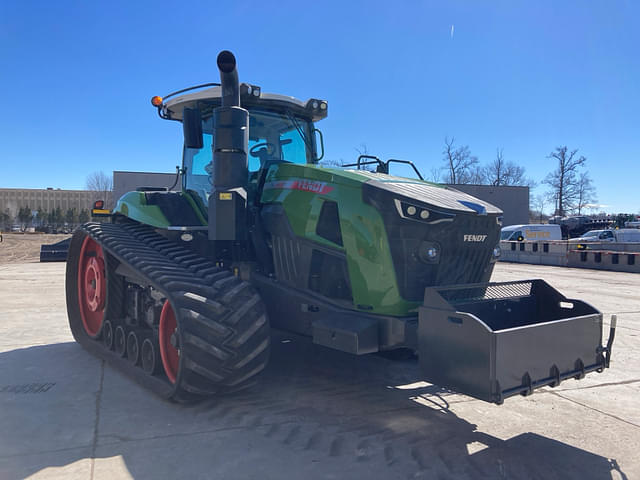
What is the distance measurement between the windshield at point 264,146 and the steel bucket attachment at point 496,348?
2334 millimetres

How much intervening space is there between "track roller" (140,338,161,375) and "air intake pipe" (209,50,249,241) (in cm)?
116

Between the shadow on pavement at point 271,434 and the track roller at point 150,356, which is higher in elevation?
the track roller at point 150,356

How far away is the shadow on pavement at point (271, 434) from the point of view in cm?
319

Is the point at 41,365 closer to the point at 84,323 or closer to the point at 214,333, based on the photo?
the point at 84,323

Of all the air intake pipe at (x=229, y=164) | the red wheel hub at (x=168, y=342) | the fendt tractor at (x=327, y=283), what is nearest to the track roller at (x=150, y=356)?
the fendt tractor at (x=327, y=283)

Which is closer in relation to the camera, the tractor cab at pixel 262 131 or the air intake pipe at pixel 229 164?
the air intake pipe at pixel 229 164

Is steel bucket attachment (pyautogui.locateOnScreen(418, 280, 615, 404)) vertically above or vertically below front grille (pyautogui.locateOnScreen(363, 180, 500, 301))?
below

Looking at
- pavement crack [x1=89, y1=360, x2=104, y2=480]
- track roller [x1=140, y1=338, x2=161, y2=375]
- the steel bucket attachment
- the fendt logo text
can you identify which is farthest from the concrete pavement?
the fendt logo text

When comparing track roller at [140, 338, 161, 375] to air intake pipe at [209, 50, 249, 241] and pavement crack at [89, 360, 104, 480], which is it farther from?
air intake pipe at [209, 50, 249, 241]

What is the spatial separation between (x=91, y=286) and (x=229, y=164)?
291cm

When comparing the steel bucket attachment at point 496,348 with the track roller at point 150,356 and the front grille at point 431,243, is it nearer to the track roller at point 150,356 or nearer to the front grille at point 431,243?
the front grille at point 431,243

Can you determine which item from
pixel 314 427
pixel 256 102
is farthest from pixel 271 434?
pixel 256 102

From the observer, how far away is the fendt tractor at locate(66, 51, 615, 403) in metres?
3.38

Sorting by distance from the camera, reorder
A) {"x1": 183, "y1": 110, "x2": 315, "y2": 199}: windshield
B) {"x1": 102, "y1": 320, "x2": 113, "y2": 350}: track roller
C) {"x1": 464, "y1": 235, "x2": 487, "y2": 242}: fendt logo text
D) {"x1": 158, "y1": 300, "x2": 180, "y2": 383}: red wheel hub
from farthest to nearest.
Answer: {"x1": 102, "y1": 320, "x2": 113, "y2": 350}: track roller, {"x1": 183, "y1": 110, "x2": 315, "y2": 199}: windshield, {"x1": 158, "y1": 300, "x2": 180, "y2": 383}: red wheel hub, {"x1": 464, "y1": 235, "x2": 487, "y2": 242}: fendt logo text
